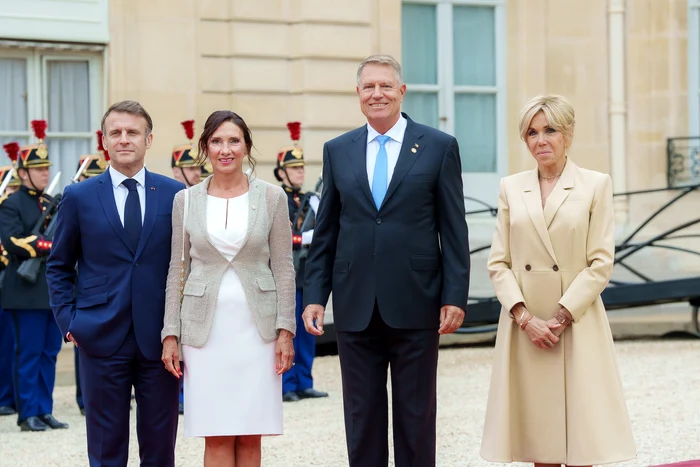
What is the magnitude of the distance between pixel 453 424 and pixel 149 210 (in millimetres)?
3150

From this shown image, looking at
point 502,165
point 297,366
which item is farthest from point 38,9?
point 502,165

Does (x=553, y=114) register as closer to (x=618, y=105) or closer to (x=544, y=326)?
(x=544, y=326)

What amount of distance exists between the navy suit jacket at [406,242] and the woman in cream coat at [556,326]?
0.28 m

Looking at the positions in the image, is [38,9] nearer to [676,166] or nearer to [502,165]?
[502,165]

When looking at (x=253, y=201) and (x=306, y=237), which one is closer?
(x=253, y=201)

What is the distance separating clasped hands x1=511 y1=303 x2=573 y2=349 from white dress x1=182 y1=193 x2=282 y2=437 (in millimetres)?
952

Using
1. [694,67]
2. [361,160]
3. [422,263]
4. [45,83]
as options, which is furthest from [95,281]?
[694,67]

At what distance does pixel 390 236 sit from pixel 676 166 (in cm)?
957

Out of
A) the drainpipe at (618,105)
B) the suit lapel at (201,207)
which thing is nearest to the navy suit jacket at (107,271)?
the suit lapel at (201,207)

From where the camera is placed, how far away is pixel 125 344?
14.4 ft

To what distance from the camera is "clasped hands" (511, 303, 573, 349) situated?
445cm

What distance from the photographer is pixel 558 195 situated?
4531 millimetres

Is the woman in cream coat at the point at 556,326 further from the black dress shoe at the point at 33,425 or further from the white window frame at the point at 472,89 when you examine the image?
the white window frame at the point at 472,89

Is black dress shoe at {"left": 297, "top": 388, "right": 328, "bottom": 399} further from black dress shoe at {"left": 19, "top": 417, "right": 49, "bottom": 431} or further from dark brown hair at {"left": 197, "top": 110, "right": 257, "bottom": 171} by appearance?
dark brown hair at {"left": 197, "top": 110, "right": 257, "bottom": 171}
